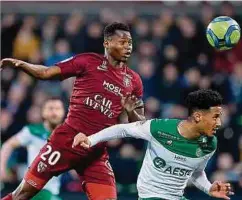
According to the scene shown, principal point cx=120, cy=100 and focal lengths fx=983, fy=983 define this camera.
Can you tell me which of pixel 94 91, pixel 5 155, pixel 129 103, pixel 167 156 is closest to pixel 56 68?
pixel 94 91

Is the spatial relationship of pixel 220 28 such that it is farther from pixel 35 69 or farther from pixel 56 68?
pixel 35 69

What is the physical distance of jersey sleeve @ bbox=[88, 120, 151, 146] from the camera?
26.8ft

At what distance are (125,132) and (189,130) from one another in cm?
54

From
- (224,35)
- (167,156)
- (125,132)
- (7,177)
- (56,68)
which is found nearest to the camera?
(167,156)

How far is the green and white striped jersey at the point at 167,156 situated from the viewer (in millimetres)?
8117

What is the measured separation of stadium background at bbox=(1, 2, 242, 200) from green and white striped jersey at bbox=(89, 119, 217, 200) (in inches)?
147

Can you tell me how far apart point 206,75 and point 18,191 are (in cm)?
473

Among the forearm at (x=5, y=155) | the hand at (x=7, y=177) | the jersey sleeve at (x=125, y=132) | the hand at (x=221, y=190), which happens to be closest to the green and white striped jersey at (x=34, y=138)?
the forearm at (x=5, y=155)

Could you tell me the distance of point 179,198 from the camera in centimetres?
822

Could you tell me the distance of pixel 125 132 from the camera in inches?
323

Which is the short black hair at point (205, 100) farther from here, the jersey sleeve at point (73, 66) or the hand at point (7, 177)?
the hand at point (7, 177)

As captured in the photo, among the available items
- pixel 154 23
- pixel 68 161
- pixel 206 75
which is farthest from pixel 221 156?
pixel 68 161

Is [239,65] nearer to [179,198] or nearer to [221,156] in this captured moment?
[221,156]

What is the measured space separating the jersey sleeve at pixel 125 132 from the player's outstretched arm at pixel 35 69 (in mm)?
811
